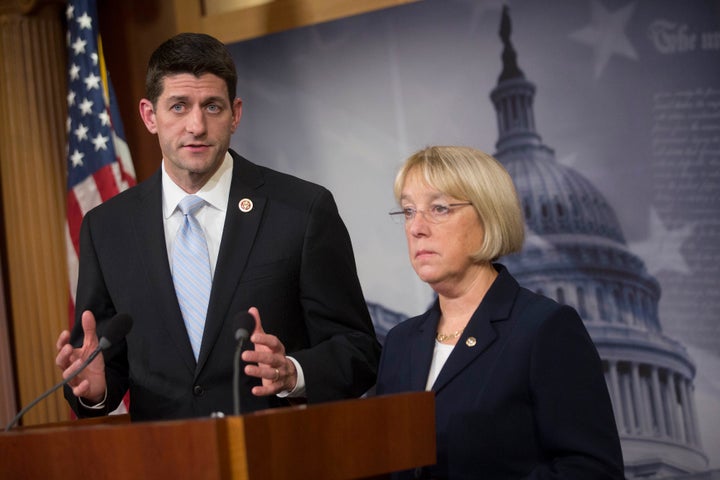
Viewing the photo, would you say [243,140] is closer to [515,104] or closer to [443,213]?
[515,104]

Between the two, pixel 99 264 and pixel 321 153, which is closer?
pixel 99 264

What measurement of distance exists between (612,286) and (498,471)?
104 inches

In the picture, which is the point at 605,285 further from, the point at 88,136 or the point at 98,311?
the point at 88,136

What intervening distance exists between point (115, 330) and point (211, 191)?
0.69 m

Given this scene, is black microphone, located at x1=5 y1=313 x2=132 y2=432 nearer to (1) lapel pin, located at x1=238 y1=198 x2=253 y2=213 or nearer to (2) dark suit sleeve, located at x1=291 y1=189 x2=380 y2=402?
(2) dark suit sleeve, located at x1=291 y1=189 x2=380 y2=402

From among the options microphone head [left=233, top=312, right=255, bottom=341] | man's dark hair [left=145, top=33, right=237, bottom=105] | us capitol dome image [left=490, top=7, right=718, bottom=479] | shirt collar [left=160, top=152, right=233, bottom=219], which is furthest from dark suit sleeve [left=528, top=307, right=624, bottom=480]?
us capitol dome image [left=490, top=7, right=718, bottom=479]

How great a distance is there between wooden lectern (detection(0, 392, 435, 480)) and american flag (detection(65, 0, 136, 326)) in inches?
129

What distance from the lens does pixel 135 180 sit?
5398mm

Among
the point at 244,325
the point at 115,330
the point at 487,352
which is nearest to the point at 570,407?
the point at 487,352

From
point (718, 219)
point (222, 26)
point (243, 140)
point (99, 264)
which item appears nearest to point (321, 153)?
point (243, 140)

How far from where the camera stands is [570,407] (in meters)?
2.11

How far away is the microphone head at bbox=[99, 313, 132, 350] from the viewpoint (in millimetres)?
2209

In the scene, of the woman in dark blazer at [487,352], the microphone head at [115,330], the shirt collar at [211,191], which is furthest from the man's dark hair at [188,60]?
the microphone head at [115,330]

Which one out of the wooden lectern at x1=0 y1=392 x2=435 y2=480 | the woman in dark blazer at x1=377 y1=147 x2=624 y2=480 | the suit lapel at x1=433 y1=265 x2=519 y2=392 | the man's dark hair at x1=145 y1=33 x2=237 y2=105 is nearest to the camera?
the wooden lectern at x1=0 y1=392 x2=435 y2=480
